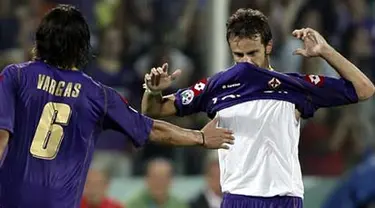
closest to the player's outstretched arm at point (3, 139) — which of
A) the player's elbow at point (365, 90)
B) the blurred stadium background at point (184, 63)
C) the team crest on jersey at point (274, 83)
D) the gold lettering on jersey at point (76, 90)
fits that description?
the gold lettering on jersey at point (76, 90)

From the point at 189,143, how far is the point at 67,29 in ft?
2.51

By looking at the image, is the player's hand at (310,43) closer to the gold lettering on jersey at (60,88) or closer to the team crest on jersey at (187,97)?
the team crest on jersey at (187,97)

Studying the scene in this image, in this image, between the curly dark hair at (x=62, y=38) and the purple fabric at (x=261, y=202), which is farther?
the purple fabric at (x=261, y=202)

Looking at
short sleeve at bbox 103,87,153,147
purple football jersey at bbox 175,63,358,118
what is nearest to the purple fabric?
purple football jersey at bbox 175,63,358,118

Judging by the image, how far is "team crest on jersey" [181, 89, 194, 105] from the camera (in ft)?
17.9

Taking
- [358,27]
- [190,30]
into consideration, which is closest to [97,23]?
[190,30]

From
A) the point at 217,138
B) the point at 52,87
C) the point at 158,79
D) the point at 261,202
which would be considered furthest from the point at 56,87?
the point at 261,202

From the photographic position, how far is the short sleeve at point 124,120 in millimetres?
5012

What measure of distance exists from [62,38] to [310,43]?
3.96 feet

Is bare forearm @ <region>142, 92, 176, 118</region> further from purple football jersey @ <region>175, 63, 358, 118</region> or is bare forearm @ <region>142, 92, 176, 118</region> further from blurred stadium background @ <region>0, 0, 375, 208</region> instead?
blurred stadium background @ <region>0, 0, 375, 208</region>

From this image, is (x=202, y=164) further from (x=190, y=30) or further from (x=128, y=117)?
(x=128, y=117)

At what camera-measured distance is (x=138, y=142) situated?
5.07 metres

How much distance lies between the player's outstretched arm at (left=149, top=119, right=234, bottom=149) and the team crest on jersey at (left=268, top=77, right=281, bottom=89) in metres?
0.32

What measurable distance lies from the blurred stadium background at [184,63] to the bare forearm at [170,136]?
3.38 metres
